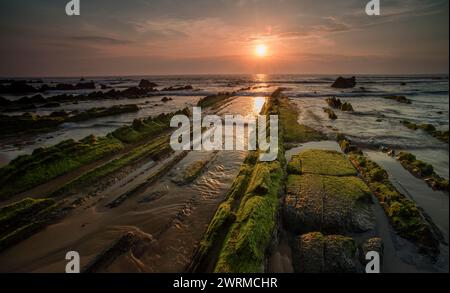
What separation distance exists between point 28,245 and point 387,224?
37.9 feet

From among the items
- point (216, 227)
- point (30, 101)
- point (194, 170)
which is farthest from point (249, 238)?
point (30, 101)

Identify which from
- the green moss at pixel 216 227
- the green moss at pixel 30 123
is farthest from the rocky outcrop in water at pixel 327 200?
the green moss at pixel 30 123

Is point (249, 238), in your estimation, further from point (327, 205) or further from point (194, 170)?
point (194, 170)

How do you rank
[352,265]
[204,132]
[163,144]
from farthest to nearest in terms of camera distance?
[204,132], [163,144], [352,265]

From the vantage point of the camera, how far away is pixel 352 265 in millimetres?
6707

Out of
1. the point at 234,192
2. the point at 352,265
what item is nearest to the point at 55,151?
the point at 234,192

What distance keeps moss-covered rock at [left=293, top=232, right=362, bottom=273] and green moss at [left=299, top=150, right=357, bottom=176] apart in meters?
5.13

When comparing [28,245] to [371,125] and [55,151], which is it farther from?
[371,125]

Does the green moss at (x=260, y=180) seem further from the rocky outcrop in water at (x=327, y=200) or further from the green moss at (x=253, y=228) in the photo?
the rocky outcrop in water at (x=327, y=200)

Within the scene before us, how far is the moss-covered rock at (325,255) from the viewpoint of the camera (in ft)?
21.9

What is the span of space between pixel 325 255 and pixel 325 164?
22.7 ft

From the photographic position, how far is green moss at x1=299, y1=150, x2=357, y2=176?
40.1 ft

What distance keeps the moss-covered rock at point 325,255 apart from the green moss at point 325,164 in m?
5.13

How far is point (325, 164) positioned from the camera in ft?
42.8
